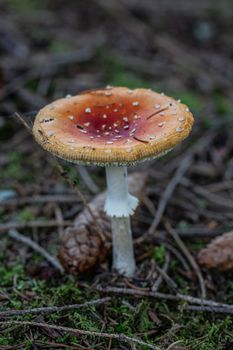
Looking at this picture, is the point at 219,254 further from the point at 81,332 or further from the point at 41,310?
the point at 41,310

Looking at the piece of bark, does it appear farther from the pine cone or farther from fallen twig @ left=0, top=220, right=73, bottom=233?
fallen twig @ left=0, top=220, right=73, bottom=233

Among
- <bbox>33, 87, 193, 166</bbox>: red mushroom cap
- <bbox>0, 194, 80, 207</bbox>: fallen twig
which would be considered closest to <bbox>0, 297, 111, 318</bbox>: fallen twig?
<bbox>33, 87, 193, 166</bbox>: red mushroom cap

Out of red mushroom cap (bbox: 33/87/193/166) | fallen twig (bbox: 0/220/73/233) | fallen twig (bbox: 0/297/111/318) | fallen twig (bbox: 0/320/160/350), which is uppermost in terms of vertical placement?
red mushroom cap (bbox: 33/87/193/166)

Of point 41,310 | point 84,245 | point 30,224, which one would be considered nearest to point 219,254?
point 84,245

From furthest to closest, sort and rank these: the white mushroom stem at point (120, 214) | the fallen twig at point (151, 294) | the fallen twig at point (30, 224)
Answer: the fallen twig at point (30, 224) < the fallen twig at point (151, 294) < the white mushroom stem at point (120, 214)

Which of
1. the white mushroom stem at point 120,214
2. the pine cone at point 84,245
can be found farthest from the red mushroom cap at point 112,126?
the pine cone at point 84,245

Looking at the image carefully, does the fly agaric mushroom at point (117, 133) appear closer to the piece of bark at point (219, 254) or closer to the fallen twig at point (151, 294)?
the fallen twig at point (151, 294)

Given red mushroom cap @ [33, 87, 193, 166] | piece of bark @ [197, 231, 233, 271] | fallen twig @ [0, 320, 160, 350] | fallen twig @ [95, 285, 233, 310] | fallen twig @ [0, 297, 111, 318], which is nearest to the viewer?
red mushroom cap @ [33, 87, 193, 166]
